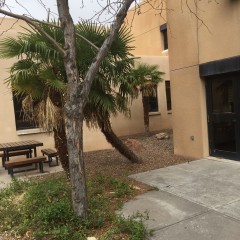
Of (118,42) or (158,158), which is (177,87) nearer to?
(158,158)

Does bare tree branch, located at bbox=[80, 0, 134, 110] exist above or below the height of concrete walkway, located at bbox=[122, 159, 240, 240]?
above

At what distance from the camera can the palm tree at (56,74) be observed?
19.9 feet

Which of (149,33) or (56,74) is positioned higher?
(149,33)

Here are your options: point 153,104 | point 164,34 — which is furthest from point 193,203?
point 164,34

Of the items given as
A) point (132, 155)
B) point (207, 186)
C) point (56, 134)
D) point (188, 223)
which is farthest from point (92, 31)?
point (188, 223)

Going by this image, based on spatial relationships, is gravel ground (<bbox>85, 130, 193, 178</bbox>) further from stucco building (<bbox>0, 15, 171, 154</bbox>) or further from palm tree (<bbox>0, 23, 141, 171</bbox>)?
palm tree (<bbox>0, 23, 141, 171</bbox>)

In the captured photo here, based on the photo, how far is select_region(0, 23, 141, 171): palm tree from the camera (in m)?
6.05

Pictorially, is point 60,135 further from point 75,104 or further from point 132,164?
point 132,164

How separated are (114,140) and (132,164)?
91 centimetres

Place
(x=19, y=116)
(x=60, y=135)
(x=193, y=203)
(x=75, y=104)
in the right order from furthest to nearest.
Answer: (x=19, y=116)
(x=60, y=135)
(x=193, y=203)
(x=75, y=104)

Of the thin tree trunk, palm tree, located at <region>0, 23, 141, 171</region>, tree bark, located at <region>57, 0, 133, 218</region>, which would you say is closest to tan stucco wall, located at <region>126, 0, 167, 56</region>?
palm tree, located at <region>0, 23, 141, 171</region>

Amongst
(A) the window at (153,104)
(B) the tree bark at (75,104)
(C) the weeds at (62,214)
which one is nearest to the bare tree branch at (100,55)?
(B) the tree bark at (75,104)

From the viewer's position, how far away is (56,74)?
20.5 ft

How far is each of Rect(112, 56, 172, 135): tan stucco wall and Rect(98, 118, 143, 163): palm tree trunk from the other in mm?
5301
